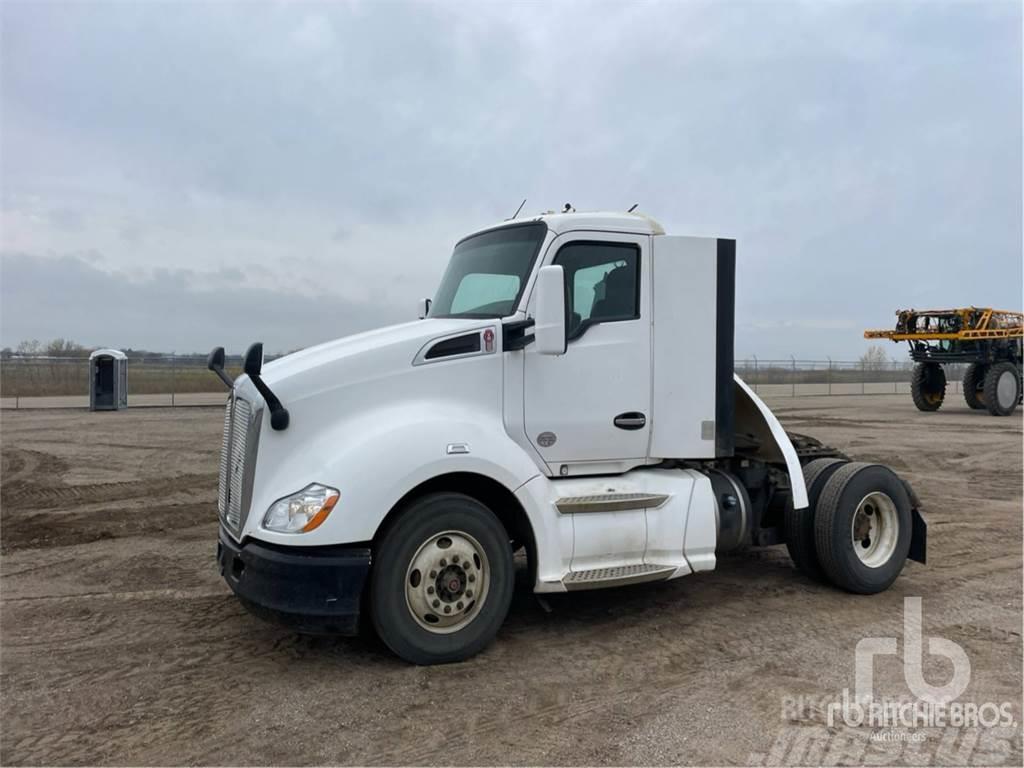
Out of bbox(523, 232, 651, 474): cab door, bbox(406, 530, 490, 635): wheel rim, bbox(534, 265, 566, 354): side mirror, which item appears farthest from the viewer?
bbox(523, 232, 651, 474): cab door

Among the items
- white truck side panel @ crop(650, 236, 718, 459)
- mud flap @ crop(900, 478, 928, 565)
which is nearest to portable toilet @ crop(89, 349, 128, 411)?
white truck side panel @ crop(650, 236, 718, 459)

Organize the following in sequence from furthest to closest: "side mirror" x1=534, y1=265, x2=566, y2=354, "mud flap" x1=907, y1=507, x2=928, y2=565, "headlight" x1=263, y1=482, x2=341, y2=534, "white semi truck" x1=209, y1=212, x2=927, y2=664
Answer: "mud flap" x1=907, y1=507, x2=928, y2=565 < "side mirror" x1=534, y1=265, x2=566, y2=354 < "white semi truck" x1=209, y1=212, x2=927, y2=664 < "headlight" x1=263, y1=482, x2=341, y2=534

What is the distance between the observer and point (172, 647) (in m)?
4.86

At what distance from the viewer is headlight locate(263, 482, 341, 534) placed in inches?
Result: 167

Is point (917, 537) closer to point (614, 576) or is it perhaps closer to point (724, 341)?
point (724, 341)

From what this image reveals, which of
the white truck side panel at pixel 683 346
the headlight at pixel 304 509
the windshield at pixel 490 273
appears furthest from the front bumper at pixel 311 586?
the white truck side panel at pixel 683 346

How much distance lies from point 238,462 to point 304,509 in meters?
0.81

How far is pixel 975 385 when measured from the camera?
25.9 meters

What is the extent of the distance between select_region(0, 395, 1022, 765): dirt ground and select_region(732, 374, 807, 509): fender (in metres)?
0.91

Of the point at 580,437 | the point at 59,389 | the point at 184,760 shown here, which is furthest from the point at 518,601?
the point at 59,389

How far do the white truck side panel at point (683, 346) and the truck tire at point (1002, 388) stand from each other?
74.4 ft

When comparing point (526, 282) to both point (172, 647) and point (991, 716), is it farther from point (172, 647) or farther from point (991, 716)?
point (991, 716)

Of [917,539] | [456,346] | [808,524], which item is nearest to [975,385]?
[917,539]

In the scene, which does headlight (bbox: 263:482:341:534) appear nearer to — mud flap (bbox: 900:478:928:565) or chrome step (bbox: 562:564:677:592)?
chrome step (bbox: 562:564:677:592)
